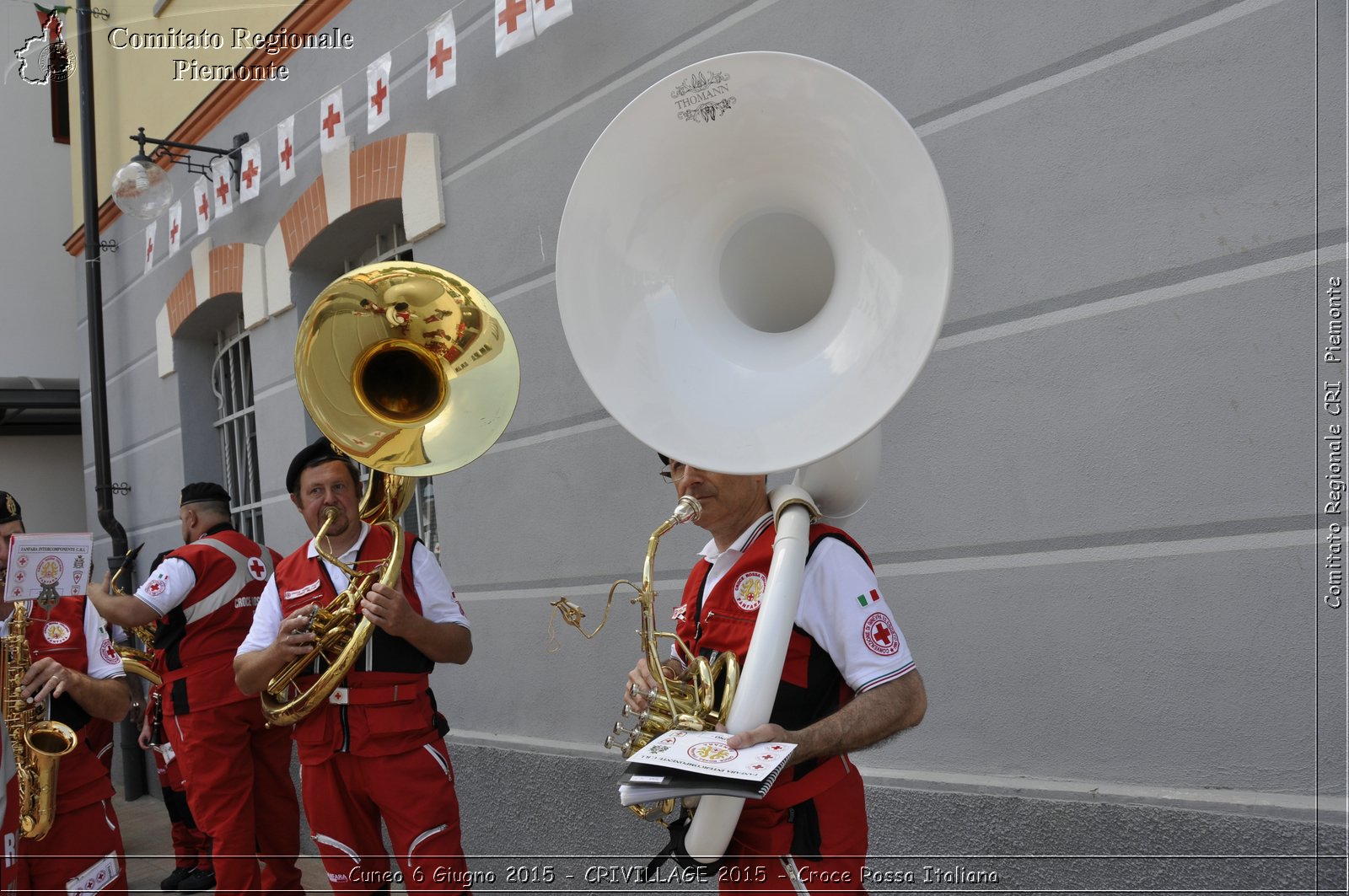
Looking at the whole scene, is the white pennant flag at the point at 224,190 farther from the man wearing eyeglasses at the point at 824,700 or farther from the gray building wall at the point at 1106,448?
the man wearing eyeglasses at the point at 824,700

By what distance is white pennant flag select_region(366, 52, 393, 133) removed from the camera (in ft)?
19.4

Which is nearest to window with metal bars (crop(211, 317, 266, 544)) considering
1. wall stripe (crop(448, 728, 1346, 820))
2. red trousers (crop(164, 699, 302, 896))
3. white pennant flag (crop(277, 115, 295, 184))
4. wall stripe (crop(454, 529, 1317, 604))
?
white pennant flag (crop(277, 115, 295, 184))

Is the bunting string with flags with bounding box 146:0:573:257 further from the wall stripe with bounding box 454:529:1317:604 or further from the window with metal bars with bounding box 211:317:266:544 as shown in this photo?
the wall stripe with bounding box 454:529:1317:604

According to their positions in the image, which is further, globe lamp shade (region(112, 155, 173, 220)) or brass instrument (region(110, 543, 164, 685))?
globe lamp shade (region(112, 155, 173, 220))

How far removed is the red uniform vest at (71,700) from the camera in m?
3.82

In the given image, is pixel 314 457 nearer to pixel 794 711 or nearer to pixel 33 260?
pixel 794 711

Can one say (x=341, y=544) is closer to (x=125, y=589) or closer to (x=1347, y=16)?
(x=1347, y=16)

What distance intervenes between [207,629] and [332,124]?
293 cm

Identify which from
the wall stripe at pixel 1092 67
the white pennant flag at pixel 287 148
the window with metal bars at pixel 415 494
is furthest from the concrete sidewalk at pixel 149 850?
the wall stripe at pixel 1092 67

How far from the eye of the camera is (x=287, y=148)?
6840mm

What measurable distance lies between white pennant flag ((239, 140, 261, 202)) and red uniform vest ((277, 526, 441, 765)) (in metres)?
4.14

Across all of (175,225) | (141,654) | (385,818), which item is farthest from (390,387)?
(175,225)

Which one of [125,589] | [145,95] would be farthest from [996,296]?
[145,95]

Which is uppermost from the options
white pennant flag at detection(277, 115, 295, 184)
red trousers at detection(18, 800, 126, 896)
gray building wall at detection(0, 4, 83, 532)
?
gray building wall at detection(0, 4, 83, 532)
